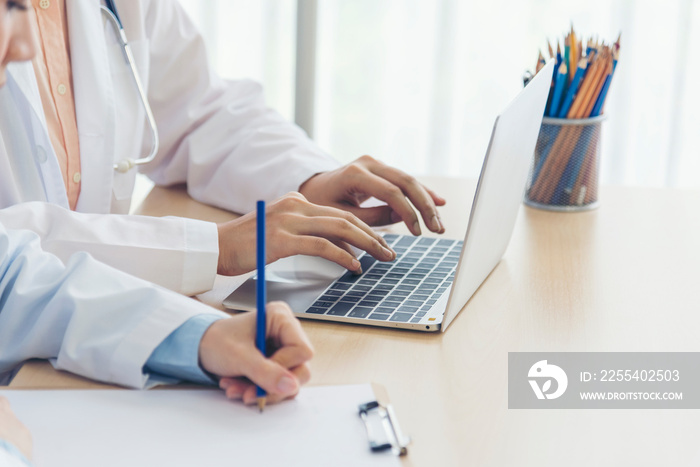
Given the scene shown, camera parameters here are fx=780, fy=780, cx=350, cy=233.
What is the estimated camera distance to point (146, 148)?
4.45 ft

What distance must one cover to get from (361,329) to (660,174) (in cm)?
187

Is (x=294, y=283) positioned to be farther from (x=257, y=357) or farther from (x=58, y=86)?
(x=58, y=86)

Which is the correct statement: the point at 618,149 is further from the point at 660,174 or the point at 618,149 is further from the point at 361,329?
the point at 361,329

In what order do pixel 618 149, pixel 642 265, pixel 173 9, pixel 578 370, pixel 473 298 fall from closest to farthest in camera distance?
pixel 578 370
pixel 473 298
pixel 642 265
pixel 173 9
pixel 618 149

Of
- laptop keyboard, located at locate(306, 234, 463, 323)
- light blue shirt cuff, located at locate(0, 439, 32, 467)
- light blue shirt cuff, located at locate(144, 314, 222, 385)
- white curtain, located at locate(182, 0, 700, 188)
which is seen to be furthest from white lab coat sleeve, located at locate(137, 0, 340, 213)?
white curtain, located at locate(182, 0, 700, 188)

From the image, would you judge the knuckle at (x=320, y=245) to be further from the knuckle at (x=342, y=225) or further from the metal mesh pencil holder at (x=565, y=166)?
the metal mesh pencil holder at (x=565, y=166)

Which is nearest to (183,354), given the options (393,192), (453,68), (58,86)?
(393,192)

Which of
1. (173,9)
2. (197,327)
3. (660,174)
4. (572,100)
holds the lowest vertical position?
(660,174)

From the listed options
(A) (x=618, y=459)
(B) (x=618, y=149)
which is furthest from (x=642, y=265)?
(B) (x=618, y=149)

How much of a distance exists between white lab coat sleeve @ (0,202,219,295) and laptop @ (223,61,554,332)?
0.18 ft

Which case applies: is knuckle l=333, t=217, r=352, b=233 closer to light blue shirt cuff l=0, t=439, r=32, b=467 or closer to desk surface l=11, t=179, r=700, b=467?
desk surface l=11, t=179, r=700, b=467

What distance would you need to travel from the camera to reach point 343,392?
2.15 feet

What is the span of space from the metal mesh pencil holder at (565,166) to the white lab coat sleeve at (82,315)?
69 cm

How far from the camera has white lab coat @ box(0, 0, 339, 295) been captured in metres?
0.84
